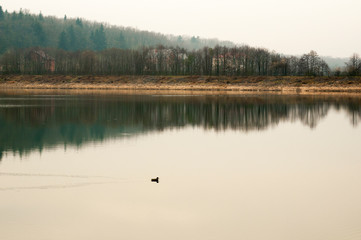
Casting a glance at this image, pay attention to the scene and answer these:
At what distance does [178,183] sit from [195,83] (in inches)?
3588

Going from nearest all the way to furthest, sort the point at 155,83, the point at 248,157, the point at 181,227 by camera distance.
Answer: the point at 181,227
the point at 248,157
the point at 155,83

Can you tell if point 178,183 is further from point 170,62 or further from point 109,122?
point 170,62

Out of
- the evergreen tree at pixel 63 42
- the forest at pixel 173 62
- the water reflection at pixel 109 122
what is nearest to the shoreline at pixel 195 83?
the forest at pixel 173 62

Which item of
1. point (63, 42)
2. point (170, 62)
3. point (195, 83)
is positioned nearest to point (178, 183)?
point (195, 83)

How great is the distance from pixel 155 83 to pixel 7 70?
170 ft

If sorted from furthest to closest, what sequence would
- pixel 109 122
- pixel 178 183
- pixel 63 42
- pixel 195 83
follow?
pixel 63 42 < pixel 195 83 < pixel 109 122 < pixel 178 183

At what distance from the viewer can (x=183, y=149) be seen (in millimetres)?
21172

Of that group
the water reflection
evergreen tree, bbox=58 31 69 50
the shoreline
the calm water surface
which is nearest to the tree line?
the shoreline

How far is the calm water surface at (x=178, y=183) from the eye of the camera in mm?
10438

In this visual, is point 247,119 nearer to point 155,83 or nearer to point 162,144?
point 162,144

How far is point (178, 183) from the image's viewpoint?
1447 cm

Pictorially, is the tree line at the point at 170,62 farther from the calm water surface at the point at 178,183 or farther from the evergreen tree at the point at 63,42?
the calm water surface at the point at 178,183

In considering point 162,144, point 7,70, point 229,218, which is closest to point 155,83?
point 7,70

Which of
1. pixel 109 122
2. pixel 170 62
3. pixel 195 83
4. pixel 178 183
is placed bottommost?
pixel 178 183
